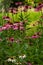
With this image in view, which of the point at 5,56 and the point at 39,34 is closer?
the point at 5,56

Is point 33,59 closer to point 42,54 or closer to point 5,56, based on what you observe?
point 42,54

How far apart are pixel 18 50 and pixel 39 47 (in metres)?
0.33

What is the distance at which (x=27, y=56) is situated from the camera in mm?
3646

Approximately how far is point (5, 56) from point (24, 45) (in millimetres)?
310

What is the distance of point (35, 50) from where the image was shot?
3.73 m

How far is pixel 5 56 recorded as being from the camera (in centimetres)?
358

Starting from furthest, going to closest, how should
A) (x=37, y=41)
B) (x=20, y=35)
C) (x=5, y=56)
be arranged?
1. (x=20, y=35)
2. (x=37, y=41)
3. (x=5, y=56)

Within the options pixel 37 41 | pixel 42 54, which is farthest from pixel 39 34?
pixel 42 54

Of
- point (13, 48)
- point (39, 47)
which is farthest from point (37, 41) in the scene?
point (13, 48)

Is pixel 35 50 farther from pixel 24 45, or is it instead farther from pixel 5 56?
pixel 5 56

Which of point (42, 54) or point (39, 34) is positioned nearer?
point (42, 54)

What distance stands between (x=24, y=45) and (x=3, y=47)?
0.93ft

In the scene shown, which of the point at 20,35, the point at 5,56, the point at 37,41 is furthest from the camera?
the point at 20,35

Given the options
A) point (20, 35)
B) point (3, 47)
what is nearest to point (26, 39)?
point (20, 35)
